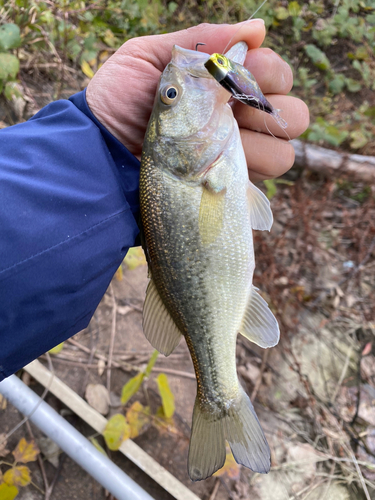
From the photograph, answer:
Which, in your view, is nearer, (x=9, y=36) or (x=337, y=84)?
(x=9, y=36)

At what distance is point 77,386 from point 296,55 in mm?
5645

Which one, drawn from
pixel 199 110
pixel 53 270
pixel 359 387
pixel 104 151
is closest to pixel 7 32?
pixel 104 151

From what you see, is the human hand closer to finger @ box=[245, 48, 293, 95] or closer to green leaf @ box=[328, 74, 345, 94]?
finger @ box=[245, 48, 293, 95]

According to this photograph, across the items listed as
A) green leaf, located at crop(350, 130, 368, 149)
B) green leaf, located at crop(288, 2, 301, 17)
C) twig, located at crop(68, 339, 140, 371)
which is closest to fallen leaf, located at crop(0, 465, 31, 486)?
twig, located at crop(68, 339, 140, 371)

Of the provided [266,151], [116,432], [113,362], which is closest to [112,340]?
[113,362]

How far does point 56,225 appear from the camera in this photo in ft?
5.04

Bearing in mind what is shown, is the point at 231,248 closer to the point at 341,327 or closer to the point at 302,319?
the point at 302,319

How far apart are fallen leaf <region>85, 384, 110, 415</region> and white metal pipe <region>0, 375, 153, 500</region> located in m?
0.41

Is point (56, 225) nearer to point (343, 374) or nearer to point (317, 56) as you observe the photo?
point (343, 374)

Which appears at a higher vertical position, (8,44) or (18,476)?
(8,44)

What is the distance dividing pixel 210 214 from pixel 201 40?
1.00m

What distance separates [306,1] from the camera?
5.53 m

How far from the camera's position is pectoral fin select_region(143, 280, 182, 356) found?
1741mm

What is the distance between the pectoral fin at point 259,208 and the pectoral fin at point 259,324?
1.18 ft
